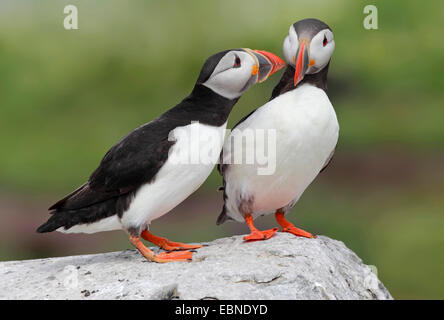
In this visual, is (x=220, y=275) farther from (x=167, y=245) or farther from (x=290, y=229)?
(x=290, y=229)

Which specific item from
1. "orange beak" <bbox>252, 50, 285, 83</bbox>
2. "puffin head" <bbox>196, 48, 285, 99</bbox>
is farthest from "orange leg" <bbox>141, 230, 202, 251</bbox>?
"orange beak" <bbox>252, 50, 285, 83</bbox>

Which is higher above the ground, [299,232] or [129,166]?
[129,166]

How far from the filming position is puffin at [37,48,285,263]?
3.50 metres

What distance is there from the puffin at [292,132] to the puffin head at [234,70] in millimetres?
178

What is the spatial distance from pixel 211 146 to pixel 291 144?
1.48ft

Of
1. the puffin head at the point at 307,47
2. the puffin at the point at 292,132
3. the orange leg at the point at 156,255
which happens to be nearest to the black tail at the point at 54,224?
the orange leg at the point at 156,255

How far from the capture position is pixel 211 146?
11.7ft

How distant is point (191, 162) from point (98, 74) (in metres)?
6.99

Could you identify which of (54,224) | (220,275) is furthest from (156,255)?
(54,224)

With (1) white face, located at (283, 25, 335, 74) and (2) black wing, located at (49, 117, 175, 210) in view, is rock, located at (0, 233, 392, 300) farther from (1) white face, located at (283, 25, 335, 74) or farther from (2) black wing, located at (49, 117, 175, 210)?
(1) white face, located at (283, 25, 335, 74)

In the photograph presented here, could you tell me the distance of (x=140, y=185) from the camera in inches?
139

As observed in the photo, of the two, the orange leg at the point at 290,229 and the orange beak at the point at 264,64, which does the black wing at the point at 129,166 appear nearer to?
the orange beak at the point at 264,64
